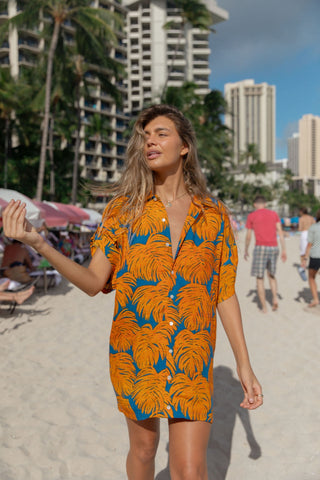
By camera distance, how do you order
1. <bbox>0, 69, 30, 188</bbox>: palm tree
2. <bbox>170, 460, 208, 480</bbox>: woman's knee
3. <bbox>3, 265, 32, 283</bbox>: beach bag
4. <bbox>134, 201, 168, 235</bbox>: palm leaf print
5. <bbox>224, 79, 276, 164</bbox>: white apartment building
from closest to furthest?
<bbox>170, 460, 208, 480</bbox>: woman's knee, <bbox>134, 201, 168, 235</bbox>: palm leaf print, <bbox>3, 265, 32, 283</bbox>: beach bag, <bbox>0, 69, 30, 188</bbox>: palm tree, <bbox>224, 79, 276, 164</bbox>: white apartment building

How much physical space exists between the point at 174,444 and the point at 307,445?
2.03m

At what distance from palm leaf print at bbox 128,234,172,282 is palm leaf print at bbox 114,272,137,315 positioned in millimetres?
28

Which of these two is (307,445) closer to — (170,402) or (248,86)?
(170,402)

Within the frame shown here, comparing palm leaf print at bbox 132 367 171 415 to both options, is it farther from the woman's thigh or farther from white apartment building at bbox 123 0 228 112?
white apartment building at bbox 123 0 228 112

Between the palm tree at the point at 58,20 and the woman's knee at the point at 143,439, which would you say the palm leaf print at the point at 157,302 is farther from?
the palm tree at the point at 58,20

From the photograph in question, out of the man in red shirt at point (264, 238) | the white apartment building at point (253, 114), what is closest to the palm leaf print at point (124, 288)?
the man in red shirt at point (264, 238)

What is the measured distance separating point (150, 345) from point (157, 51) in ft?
264

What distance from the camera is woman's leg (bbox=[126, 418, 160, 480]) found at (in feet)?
5.50

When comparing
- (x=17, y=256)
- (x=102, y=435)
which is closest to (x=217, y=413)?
(x=102, y=435)

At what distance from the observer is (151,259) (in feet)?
5.56

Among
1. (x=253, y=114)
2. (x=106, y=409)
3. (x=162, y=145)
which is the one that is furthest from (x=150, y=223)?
(x=253, y=114)

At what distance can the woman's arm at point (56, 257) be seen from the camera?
1.38 metres

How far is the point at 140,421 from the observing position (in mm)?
1662

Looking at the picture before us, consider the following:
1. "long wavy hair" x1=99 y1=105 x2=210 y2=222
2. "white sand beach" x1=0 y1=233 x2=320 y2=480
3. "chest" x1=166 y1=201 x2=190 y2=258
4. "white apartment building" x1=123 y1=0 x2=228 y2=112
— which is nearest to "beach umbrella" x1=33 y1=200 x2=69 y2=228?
"white sand beach" x1=0 y1=233 x2=320 y2=480
